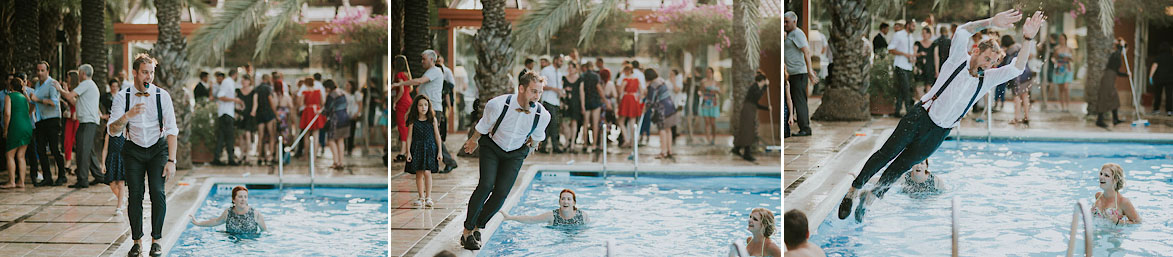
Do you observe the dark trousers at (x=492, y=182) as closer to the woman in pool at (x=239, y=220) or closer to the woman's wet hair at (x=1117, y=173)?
the woman in pool at (x=239, y=220)

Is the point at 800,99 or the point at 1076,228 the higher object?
the point at 800,99

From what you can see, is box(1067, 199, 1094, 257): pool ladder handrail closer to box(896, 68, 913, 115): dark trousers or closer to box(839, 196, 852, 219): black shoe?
box(896, 68, 913, 115): dark trousers

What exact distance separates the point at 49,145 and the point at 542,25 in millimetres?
3198

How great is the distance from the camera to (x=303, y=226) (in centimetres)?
693

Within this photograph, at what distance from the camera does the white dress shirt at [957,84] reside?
570 cm

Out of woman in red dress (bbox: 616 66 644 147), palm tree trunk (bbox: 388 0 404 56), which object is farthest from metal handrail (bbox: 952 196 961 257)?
palm tree trunk (bbox: 388 0 404 56)

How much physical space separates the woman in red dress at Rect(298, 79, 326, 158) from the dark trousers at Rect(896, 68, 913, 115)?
3330mm

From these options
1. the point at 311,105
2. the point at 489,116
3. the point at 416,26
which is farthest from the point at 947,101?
the point at 311,105

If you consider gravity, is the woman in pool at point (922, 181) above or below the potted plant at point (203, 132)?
below

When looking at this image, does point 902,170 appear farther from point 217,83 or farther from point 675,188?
point 217,83

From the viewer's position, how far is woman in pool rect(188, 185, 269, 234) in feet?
22.2

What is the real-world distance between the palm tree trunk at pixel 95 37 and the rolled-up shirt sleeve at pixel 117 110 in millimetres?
396

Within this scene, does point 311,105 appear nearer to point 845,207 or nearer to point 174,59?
point 174,59

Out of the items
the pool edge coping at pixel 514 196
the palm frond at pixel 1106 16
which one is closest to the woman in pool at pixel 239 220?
the pool edge coping at pixel 514 196
